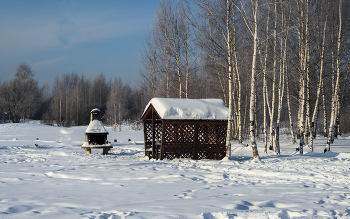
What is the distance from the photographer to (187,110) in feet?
35.0

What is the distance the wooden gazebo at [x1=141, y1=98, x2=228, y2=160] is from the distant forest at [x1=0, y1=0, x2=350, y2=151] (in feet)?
2.98

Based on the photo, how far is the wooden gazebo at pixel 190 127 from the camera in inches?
412

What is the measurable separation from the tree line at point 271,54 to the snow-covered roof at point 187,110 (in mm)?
734

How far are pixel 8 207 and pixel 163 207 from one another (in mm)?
2128

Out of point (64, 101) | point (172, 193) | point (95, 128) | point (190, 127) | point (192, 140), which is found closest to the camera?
point (172, 193)

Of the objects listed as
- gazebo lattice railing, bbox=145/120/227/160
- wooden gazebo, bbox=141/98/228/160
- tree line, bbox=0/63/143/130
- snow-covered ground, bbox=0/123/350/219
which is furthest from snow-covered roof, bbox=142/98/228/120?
tree line, bbox=0/63/143/130

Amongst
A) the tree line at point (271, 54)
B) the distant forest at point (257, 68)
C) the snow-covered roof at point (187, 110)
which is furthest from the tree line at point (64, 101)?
the snow-covered roof at point (187, 110)

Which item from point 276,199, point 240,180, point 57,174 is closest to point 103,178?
point 57,174

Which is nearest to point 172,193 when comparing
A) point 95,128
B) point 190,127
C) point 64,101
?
point 190,127

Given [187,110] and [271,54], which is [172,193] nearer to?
[187,110]

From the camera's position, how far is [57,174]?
645 centimetres

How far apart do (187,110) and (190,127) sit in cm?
74

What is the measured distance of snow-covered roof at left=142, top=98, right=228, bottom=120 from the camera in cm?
1042

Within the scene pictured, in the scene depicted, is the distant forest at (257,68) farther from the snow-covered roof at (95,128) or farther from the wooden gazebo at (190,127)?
the snow-covered roof at (95,128)
